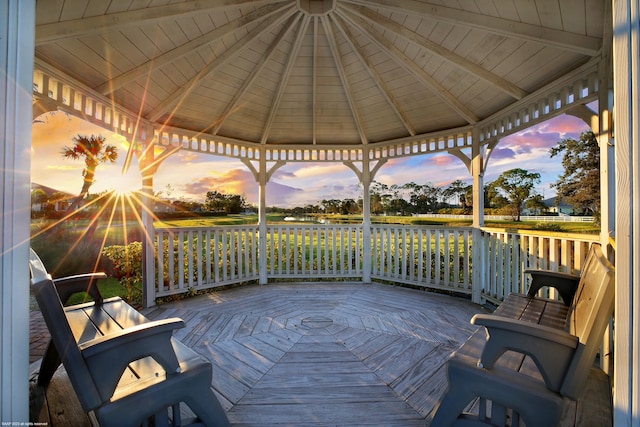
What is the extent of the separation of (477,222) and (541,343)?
3.07m

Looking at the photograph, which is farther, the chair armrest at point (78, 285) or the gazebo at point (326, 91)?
the chair armrest at point (78, 285)

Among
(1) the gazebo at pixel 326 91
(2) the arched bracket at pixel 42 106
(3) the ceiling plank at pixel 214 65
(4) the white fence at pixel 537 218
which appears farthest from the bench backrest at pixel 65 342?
(4) the white fence at pixel 537 218

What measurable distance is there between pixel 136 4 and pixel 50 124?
265 cm

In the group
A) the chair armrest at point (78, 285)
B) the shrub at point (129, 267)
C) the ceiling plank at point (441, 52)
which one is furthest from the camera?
the shrub at point (129, 267)

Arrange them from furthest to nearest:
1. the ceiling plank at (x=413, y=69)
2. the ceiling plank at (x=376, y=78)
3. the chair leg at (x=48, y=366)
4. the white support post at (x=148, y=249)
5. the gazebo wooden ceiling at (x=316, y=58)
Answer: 1. the white support post at (x=148, y=249)
2. the ceiling plank at (x=376, y=78)
3. the ceiling plank at (x=413, y=69)
4. the gazebo wooden ceiling at (x=316, y=58)
5. the chair leg at (x=48, y=366)

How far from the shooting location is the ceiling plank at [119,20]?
6.69ft

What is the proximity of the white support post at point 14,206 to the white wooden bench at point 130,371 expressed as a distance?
0.20 m

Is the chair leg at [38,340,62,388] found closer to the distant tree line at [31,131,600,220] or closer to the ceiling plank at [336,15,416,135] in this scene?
the distant tree line at [31,131,600,220]

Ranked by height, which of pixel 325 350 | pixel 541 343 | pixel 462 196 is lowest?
pixel 325 350

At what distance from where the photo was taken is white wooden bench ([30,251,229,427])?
1018 millimetres

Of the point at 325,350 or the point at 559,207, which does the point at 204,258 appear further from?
the point at 559,207

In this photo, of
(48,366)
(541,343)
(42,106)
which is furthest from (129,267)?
(541,343)

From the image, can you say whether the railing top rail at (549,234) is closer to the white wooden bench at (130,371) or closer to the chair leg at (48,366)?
the white wooden bench at (130,371)

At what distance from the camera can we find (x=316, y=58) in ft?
11.2
